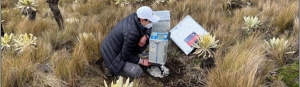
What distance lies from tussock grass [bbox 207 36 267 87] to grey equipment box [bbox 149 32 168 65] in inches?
25.8

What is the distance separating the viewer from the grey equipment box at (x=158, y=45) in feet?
11.7

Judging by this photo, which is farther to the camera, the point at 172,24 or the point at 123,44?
the point at 172,24

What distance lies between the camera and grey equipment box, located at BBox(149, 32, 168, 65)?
3.57 m

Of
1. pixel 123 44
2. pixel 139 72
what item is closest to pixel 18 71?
pixel 123 44

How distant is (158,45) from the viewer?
3598mm

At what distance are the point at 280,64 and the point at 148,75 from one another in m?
1.79

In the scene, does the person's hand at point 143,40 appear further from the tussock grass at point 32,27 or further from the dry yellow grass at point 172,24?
the tussock grass at point 32,27

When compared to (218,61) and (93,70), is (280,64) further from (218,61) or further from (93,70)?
(93,70)

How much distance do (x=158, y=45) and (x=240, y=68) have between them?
1033 mm

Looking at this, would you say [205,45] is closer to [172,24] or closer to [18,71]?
[172,24]

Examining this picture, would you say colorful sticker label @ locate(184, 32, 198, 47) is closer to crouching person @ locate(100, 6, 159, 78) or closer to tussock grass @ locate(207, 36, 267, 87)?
tussock grass @ locate(207, 36, 267, 87)

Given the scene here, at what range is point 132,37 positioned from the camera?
3617 millimetres

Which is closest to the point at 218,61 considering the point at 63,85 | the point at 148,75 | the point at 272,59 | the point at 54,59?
the point at 272,59

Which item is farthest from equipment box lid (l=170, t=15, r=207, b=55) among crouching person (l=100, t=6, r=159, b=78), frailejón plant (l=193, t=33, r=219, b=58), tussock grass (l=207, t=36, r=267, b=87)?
crouching person (l=100, t=6, r=159, b=78)
